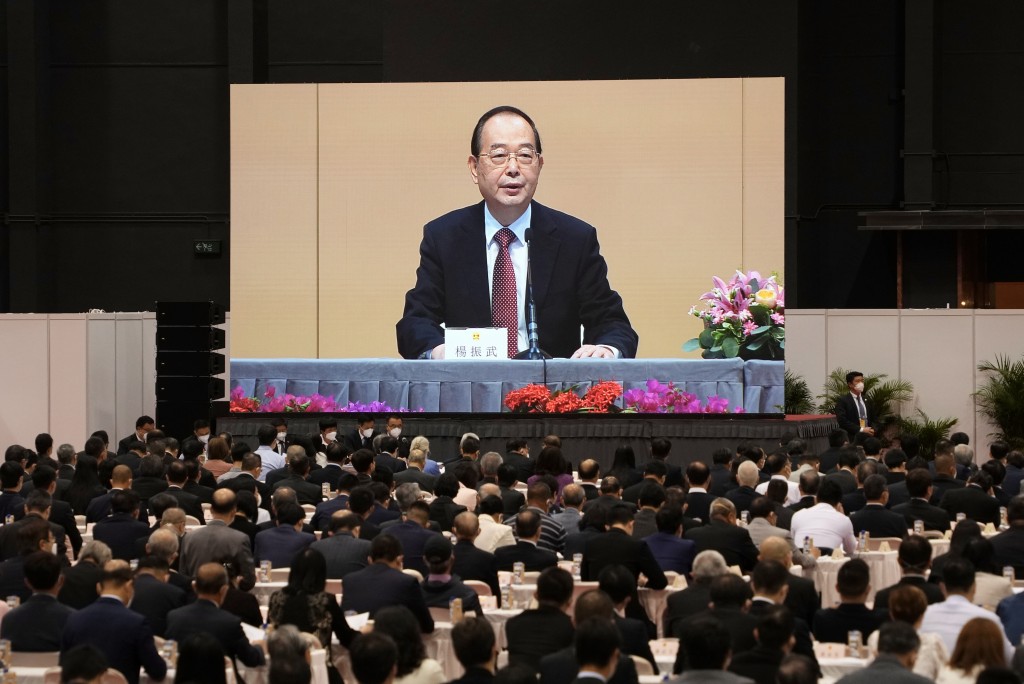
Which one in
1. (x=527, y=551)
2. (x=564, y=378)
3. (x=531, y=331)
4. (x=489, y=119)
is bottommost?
(x=527, y=551)

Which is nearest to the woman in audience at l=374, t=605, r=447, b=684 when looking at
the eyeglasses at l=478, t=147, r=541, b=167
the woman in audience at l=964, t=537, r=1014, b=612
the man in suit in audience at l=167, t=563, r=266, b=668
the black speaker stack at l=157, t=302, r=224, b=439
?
the man in suit in audience at l=167, t=563, r=266, b=668

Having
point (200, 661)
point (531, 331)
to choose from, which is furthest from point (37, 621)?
point (531, 331)

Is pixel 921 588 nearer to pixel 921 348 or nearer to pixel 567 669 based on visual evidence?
pixel 567 669

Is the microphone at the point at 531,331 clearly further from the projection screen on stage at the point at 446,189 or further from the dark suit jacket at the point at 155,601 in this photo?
the dark suit jacket at the point at 155,601

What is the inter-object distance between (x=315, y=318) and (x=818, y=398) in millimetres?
6235

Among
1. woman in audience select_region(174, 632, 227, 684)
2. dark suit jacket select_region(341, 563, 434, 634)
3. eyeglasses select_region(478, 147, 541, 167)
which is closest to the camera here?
woman in audience select_region(174, 632, 227, 684)

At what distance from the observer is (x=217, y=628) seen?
5980mm

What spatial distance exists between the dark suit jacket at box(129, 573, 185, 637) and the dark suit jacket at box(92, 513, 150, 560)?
68.7 inches

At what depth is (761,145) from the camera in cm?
1725

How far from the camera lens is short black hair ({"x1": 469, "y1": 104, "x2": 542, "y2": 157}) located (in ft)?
57.3

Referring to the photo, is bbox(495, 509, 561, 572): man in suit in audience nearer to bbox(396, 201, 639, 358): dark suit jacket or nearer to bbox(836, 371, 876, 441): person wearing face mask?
bbox(396, 201, 639, 358): dark suit jacket

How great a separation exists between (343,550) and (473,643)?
8.76 feet

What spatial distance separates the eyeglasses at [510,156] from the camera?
687 inches

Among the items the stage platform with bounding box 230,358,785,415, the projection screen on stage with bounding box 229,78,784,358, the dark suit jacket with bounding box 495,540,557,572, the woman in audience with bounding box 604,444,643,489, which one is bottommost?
the dark suit jacket with bounding box 495,540,557,572
